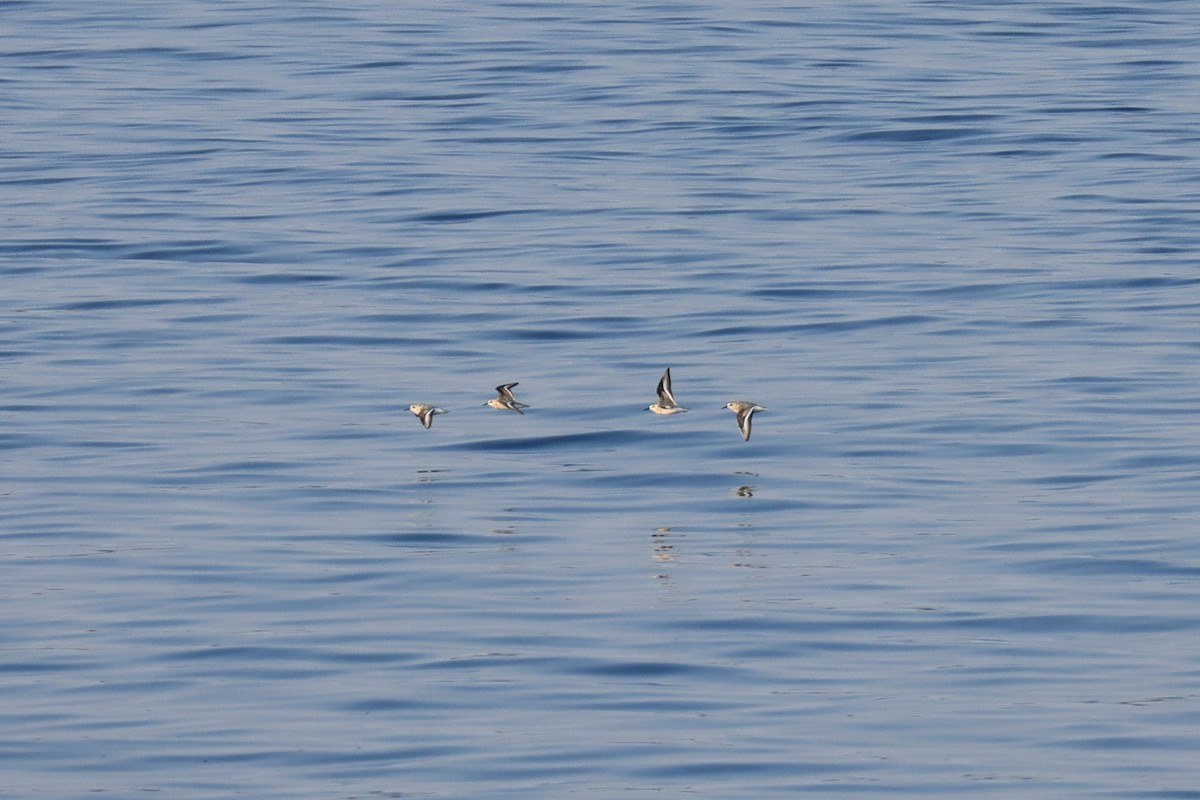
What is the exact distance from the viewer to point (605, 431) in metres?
18.5

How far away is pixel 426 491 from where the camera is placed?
16844 millimetres

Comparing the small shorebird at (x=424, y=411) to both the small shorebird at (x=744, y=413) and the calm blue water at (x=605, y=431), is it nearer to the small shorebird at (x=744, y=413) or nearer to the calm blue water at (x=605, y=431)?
the calm blue water at (x=605, y=431)

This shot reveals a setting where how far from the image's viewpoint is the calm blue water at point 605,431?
1182 cm

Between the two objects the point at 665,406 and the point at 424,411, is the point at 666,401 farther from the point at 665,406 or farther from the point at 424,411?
the point at 424,411

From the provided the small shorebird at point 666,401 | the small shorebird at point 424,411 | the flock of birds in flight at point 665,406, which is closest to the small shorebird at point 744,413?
the flock of birds in flight at point 665,406

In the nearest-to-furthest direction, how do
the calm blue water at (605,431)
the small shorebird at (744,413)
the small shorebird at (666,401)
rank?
the calm blue water at (605,431) < the small shorebird at (666,401) < the small shorebird at (744,413)

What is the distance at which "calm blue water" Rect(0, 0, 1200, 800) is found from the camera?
11820mm

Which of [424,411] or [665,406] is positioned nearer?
[665,406]

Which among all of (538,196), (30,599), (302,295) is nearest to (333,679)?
(30,599)

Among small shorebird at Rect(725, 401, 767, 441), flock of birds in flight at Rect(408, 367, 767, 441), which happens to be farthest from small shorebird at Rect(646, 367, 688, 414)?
small shorebird at Rect(725, 401, 767, 441)

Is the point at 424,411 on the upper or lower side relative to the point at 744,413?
upper

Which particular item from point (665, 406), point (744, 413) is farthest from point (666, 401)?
point (744, 413)

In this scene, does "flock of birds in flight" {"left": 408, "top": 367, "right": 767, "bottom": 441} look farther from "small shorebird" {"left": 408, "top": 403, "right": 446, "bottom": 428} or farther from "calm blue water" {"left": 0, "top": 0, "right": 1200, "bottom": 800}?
"calm blue water" {"left": 0, "top": 0, "right": 1200, "bottom": 800}

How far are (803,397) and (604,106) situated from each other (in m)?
15.7
